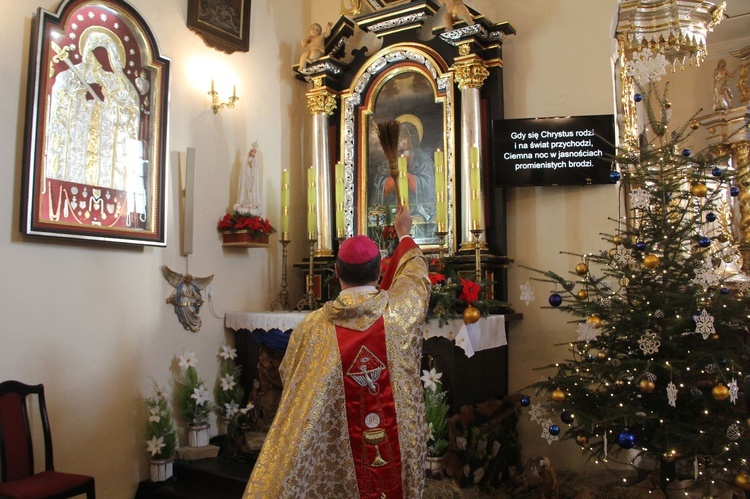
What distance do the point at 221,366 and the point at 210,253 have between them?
1.07m

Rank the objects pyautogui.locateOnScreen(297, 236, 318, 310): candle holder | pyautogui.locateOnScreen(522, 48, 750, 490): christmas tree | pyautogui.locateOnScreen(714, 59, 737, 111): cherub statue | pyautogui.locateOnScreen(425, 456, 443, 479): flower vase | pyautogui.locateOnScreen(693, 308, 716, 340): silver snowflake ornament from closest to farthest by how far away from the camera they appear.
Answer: pyautogui.locateOnScreen(693, 308, 716, 340): silver snowflake ornament, pyautogui.locateOnScreen(522, 48, 750, 490): christmas tree, pyautogui.locateOnScreen(425, 456, 443, 479): flower vase, pyautogui.locateOnScreen(297, 236, 318, 310): candle holder, pyautogui.locateOnScreen(714, 59, 737, 111): cherub statue

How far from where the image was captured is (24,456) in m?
4.25

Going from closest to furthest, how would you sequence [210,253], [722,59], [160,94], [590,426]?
[590,426]
[160,94]
[210,253]
[722,59]

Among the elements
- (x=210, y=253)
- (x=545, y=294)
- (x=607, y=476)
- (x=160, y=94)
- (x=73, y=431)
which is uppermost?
(x=160, y=94)

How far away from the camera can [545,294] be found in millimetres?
5805

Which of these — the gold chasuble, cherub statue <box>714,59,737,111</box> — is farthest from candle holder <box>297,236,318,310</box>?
cherub statue <box>714,59,737,111</box>

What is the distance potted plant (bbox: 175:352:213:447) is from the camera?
17.6 ft

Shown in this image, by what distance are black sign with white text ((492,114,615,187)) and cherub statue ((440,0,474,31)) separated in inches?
40.5

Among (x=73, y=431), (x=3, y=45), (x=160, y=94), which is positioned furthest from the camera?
(x=160, y=94)

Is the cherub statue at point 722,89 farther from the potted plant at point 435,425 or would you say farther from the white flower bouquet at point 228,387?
the white flower bouquet at point 228,387

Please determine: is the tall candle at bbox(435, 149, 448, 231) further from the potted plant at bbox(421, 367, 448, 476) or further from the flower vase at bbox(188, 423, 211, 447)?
the flower vase at bbox(188, 423, 211, 447)

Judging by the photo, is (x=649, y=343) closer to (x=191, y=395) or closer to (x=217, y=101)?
(x=191, y=395)

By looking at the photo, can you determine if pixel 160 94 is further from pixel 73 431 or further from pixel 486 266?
pixel 486 266

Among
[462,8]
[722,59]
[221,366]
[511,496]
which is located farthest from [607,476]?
[722,59]
